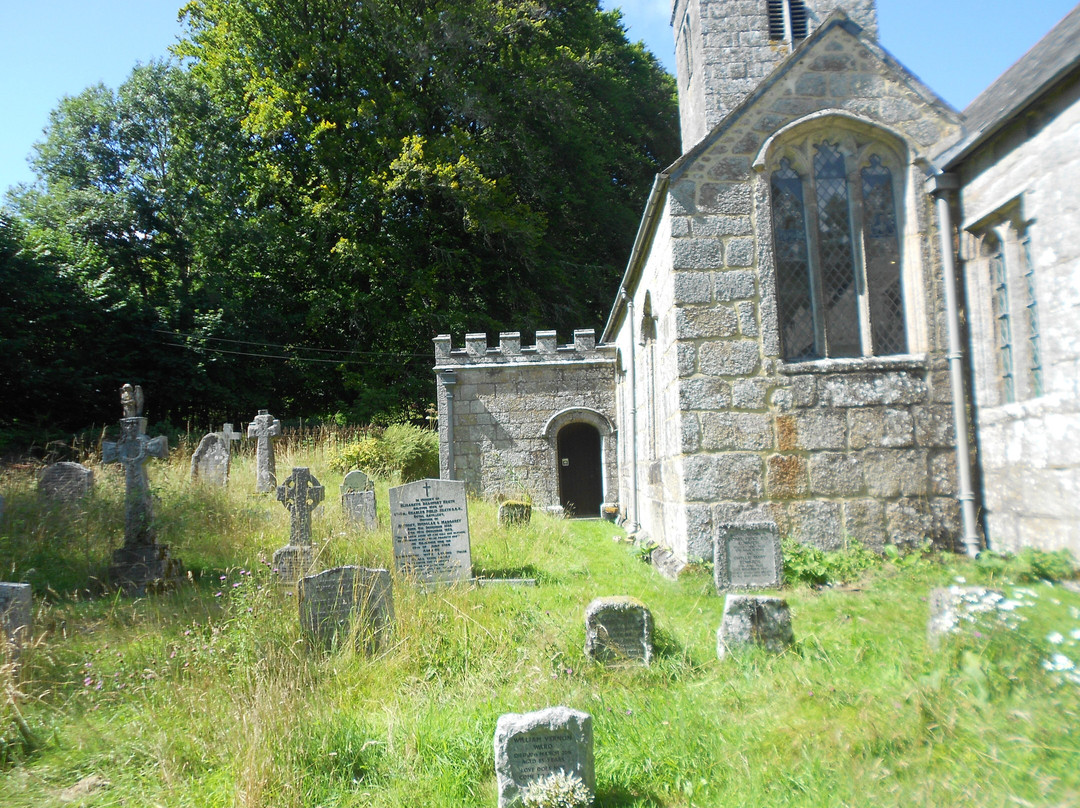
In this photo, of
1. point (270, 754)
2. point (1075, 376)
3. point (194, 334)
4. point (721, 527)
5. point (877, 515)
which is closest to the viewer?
point (270, 754)

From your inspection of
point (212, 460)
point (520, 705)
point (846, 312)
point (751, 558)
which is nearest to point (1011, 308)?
point (846, 312)

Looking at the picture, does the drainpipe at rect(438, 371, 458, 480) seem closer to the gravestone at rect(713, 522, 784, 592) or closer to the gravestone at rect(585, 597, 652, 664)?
the gravestone at rect(713, 522, 784, 592)

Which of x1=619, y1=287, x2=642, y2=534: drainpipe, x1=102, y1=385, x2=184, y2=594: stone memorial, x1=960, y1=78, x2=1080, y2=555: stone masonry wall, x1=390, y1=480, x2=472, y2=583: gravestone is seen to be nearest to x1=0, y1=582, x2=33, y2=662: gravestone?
x1=102, y1=385, x2=184, y2=594: stone memorial

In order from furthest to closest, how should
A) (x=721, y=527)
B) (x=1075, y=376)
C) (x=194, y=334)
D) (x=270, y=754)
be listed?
(x=194, y=334), (x=721, y=527), (x=1075, y=376), (x=270, y=754)

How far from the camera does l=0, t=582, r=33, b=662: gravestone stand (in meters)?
4.45

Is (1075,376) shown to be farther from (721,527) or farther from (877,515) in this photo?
(721,527)

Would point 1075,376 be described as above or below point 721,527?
above

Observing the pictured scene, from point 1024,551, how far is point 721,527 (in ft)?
7.44

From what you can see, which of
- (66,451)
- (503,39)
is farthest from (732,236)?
(503,39)

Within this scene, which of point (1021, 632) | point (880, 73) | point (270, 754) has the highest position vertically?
point (880, 73)

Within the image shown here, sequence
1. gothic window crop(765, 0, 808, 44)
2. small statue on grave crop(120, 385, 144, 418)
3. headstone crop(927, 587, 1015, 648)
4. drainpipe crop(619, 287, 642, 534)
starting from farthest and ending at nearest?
drainpipe crop(619, 287, 642, 534) → gothic window crop(765, 0, 808, 44) → small statue on grave crop(120, 385, 144, 418) → headstone crop(927, 587, 1015, 648)

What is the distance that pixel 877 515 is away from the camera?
679cm

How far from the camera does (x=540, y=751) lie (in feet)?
10.1

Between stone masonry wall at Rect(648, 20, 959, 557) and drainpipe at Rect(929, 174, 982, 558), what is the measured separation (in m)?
0.09
